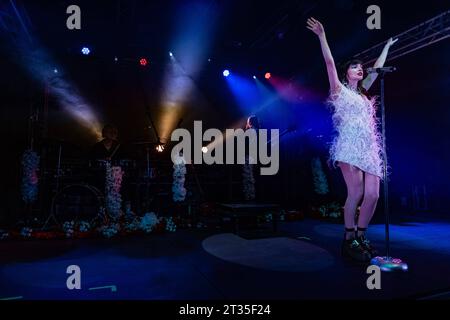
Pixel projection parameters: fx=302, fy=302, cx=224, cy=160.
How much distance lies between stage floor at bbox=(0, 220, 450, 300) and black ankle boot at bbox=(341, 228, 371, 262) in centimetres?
13

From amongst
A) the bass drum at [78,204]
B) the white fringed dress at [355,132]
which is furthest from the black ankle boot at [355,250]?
the bass drum at [78,204]

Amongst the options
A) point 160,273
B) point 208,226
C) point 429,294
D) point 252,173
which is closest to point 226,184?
point 252,173

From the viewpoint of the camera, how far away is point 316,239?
4.32 meters

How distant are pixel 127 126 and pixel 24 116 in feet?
9.37

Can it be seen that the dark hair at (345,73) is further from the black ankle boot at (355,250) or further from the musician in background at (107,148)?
the musician in background at (107,148)

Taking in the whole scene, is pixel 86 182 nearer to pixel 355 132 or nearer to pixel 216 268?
pixel 216 268

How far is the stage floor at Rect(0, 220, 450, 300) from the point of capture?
221 cm

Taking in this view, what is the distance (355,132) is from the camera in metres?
3.01

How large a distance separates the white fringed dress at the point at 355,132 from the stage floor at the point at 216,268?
3.32 ft

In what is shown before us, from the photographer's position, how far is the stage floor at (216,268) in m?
2.21

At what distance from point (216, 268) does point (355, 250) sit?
54.8 inches

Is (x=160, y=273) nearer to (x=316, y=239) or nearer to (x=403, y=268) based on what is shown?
(x=403, y=268)

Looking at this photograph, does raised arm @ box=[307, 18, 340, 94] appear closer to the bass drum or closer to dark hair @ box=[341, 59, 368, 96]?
dark hair @ box=[341, 59, 368, 96]

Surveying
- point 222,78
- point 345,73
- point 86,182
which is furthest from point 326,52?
point 222,78
